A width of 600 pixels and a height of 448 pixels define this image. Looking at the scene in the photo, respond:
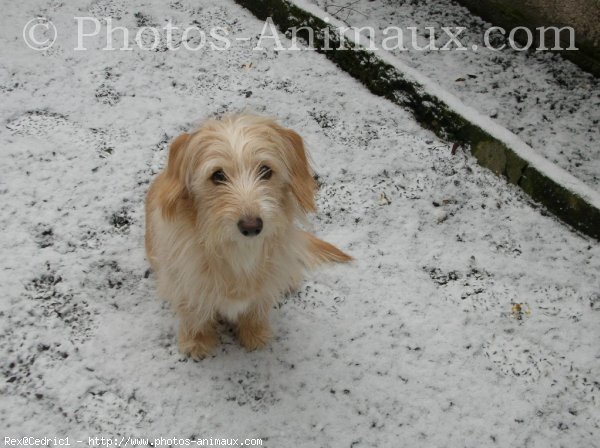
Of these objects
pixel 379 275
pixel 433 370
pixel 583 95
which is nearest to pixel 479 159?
pixel 583 95

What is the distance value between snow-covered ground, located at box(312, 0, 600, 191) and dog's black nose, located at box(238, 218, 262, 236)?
2520 millimetres

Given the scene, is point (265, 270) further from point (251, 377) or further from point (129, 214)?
point (129, 214)

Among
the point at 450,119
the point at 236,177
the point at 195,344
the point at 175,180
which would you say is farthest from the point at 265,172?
the point at 450,119

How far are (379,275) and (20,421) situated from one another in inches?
79.5

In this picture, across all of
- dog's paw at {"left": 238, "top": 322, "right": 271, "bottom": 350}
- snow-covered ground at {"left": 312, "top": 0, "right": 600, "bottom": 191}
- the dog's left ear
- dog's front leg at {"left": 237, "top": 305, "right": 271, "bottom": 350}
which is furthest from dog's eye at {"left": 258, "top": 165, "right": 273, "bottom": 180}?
snow-covered ground at {"left": 312, "top": 0, "right": 600, "bottom": 191}

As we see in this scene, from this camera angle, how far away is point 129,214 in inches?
131

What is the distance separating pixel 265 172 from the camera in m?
2.12

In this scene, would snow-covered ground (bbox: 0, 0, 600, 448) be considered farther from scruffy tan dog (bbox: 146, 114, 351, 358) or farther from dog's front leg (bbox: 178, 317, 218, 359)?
scruffy tan dog (bbox: 146, 114, 351, 358)

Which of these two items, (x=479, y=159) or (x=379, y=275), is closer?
(x=379, y=275)

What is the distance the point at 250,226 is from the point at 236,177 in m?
0.21

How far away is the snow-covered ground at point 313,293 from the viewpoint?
2.61m

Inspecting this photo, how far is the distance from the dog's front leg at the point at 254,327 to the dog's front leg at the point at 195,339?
17 centimetres

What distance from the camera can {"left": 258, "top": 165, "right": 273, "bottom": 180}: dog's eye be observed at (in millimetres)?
2113

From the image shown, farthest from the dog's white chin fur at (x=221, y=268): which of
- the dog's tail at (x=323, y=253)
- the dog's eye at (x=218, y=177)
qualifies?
the dog's tail at (x=323, y=253)
